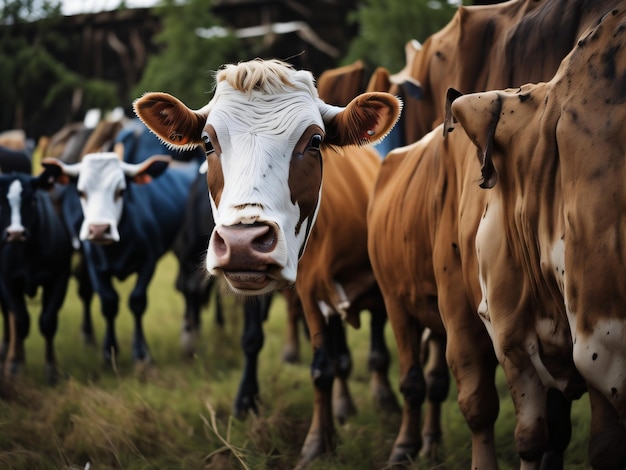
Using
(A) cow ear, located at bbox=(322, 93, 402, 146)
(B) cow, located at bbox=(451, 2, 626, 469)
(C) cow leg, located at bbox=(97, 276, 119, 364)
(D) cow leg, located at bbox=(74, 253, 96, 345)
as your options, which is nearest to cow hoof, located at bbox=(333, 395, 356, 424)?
(C) cow leg, located at bbox=(97, 276, 119, 364)

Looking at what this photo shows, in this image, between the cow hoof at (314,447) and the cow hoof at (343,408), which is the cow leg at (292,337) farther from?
the cow hoof at (314,447)

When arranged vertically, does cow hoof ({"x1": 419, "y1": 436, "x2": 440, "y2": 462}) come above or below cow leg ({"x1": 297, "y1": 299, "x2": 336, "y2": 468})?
below

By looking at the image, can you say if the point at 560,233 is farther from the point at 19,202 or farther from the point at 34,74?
the point at 34,74

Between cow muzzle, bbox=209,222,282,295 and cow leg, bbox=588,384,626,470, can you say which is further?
cow muzzle, bbox=209,222,282,295

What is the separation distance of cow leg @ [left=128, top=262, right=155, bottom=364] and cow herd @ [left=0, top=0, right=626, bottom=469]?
139 centimetres

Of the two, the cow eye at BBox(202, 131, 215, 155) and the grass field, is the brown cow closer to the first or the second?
the grass field

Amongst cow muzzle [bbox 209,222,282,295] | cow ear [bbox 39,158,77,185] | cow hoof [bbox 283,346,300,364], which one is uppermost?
cow muzzle [bbox 209,222,282,295]

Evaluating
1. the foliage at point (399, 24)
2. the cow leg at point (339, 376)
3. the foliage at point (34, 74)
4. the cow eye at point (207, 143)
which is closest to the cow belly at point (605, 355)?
the cow eye at point (207, 143)

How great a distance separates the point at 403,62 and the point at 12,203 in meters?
4.68

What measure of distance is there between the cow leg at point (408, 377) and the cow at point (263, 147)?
117cm

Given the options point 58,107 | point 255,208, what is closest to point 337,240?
point 255,208

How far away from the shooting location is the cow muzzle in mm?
3420

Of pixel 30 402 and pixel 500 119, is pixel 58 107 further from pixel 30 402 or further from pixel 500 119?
pixel 500 119

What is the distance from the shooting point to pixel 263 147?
3.75 m
